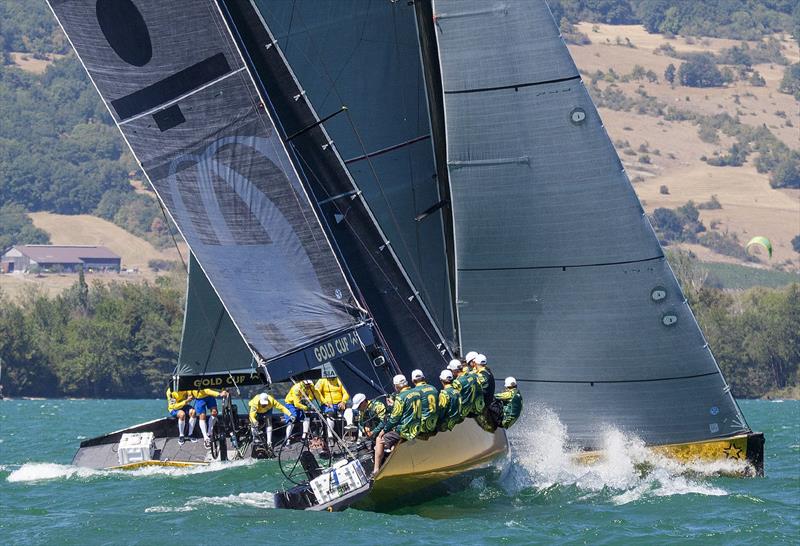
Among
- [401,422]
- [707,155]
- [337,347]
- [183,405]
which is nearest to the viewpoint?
[401,422]

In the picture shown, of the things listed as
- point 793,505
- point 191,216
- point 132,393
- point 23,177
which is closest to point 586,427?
point 793,505

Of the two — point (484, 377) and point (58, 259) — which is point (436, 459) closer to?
point (484, 377)

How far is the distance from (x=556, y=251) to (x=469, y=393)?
113 inches

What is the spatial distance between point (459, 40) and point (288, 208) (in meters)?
3.33

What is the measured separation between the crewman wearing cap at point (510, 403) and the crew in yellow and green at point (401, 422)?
1.87m

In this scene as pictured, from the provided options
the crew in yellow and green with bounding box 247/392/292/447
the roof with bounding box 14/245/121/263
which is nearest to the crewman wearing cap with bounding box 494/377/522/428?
the crew in yellow and green with bounding box 247/392/292/447

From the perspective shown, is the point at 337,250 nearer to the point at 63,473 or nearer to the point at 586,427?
the point at 586,427

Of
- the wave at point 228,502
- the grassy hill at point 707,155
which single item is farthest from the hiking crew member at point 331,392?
the grassy hill at point 707,155

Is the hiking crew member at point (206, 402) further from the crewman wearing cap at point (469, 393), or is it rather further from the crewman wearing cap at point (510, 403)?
the crewman wearing cap at point (469, 393)

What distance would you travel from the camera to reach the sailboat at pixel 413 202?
1941 cm

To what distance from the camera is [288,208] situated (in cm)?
1956

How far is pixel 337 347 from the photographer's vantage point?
19422 mm

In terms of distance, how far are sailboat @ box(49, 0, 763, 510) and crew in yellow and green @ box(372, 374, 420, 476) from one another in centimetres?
18

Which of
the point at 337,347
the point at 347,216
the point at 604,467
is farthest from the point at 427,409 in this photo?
the point at 347,216
